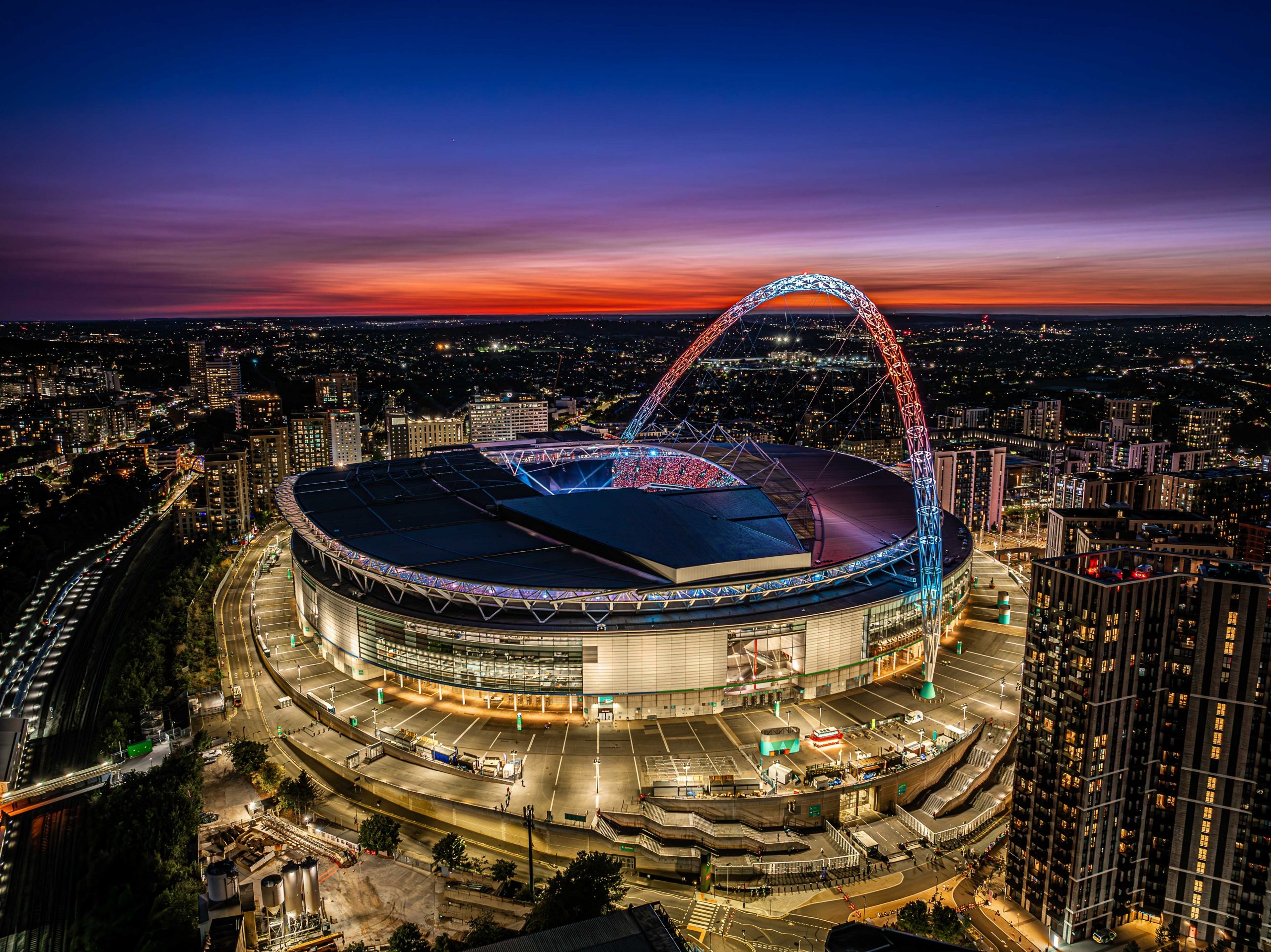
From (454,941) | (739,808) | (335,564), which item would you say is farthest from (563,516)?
(454,941)

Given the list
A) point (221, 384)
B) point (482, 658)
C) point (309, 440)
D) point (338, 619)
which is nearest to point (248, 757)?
point (338, 619)

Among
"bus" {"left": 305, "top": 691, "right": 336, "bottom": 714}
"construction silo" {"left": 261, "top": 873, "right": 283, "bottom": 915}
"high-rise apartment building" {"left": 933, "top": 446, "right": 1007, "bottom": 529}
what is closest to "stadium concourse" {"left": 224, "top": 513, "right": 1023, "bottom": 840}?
"bus" {"left": 305, "top": 691, "right": 336, "bottom": 714}

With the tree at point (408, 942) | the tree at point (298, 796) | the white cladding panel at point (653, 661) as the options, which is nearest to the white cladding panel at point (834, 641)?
the white cladding panel at point (653, 661)

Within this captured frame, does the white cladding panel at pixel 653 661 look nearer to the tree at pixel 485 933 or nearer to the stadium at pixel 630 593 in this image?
the stadium at pixel 630 593

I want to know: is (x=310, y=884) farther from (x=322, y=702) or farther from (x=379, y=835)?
(x=322, y=702)

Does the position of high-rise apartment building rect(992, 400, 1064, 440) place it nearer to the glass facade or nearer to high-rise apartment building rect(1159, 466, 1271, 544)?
high-rise apartment building rect(1159, 466, 1271, 544)

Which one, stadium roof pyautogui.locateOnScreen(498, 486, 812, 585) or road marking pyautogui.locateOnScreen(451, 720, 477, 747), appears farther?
stadium roof pyautogui.locateOnScreen(498, 486, 812, 585)
